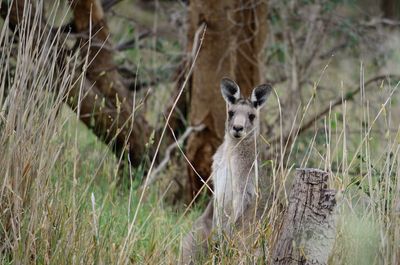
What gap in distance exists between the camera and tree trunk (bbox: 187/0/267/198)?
7.68 meters

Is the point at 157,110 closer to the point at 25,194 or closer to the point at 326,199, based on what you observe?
the point at 25,194

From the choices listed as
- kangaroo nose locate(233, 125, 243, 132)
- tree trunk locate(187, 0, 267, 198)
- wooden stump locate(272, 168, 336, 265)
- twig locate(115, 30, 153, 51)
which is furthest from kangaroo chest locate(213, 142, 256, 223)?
twig locate(115, 30, 153, 51)

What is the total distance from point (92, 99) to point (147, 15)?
8.67 m

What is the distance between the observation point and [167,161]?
25.1 feet

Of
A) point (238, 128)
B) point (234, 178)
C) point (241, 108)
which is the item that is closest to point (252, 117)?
point (241, 108)

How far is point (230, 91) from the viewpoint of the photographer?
20.4ft

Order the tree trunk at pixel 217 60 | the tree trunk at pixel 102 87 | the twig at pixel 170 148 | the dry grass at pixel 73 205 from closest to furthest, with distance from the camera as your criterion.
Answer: the dry grass at pixel 73 205 < the tree trunk at pixel 102 87 < the twig at pixel 170 148 < the tree trunk at pixel 217 60

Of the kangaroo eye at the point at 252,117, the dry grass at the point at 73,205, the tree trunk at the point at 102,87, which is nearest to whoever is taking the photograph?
the dry grass at the point at 73,205

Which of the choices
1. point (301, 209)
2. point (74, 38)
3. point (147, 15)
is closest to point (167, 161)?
point (74, 38)

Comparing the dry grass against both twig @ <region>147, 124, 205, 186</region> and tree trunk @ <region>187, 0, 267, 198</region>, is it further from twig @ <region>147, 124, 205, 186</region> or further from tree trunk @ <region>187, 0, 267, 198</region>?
tree trunk @ <region>187, 0, 267, 198</region>

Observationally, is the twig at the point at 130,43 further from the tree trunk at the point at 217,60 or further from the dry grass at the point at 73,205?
the dry grass at the point at 73,205

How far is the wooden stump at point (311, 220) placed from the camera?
403cm

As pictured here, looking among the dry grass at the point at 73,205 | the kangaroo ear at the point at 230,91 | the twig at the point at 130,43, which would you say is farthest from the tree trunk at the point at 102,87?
the dry grass at the point at 73,205

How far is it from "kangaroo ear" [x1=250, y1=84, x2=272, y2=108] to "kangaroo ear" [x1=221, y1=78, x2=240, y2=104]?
114mm
